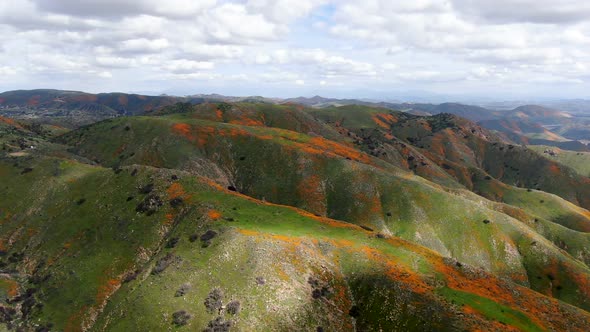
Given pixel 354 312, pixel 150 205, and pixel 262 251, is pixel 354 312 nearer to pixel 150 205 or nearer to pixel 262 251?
pixel 262 251

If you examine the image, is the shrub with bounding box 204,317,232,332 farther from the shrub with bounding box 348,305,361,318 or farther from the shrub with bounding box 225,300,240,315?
the shrub with bounding box 348,305,361,318

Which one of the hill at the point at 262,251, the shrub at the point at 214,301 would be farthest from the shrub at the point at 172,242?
the shrub at the point at 214,301

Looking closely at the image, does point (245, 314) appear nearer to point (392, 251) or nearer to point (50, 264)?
point (392, 251)

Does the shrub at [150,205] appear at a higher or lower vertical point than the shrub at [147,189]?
lower

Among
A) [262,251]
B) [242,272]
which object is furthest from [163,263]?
[262,251]

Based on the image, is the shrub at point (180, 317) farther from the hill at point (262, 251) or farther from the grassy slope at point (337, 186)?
the grassy slope at point (337, 186)

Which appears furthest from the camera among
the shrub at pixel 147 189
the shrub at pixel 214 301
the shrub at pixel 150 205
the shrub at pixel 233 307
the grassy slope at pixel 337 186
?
the grassy slope at pixel 337 186

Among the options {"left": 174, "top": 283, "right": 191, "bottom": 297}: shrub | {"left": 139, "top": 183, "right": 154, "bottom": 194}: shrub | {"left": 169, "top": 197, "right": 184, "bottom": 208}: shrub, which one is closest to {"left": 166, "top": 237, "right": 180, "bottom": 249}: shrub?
{"left": 169, "top": 197, "right": 184, "bottom": 208}: shrub

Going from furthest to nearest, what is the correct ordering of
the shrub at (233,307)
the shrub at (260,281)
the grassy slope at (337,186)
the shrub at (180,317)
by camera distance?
the grassy slope at (337,186) < the shrub at (260,281) < the shrub at (233,307) < the shrub at (180,317)

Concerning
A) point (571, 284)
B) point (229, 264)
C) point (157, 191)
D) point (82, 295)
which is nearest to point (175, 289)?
point (229, 264)
